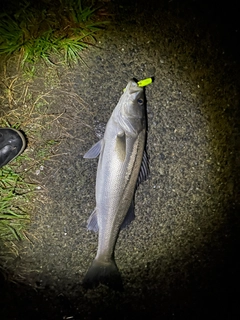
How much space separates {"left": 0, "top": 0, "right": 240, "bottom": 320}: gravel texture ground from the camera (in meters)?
2.65

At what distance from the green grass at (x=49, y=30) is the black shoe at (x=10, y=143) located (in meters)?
0.60

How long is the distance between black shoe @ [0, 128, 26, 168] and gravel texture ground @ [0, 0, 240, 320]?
0.90 ft

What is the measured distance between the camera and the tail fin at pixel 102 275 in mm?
2602

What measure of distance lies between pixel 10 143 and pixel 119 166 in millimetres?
1000

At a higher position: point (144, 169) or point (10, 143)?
point (10, 143)

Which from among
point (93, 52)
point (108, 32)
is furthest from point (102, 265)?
point (108, 32)

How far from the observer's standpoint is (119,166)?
2344 millimetres

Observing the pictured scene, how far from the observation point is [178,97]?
2.71m

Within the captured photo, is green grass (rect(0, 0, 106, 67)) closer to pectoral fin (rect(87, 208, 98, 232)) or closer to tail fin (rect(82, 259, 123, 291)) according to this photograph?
pectoral fin (rect(87, 208, 98, 232))

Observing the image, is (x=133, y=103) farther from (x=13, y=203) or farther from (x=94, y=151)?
(x=13, y=203)

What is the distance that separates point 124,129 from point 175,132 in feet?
2.08

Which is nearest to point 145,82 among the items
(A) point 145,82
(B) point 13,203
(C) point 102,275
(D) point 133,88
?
(A) point 145,82

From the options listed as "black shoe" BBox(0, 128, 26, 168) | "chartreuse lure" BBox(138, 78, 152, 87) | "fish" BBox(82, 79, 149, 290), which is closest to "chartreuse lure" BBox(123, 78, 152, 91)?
"chartreuse lure" BBox(138, 78, 152, 87)

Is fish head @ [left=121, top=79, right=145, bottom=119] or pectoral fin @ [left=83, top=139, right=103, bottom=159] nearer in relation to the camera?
fish head @ [left=121, top=79, right=145, bottom=119]
